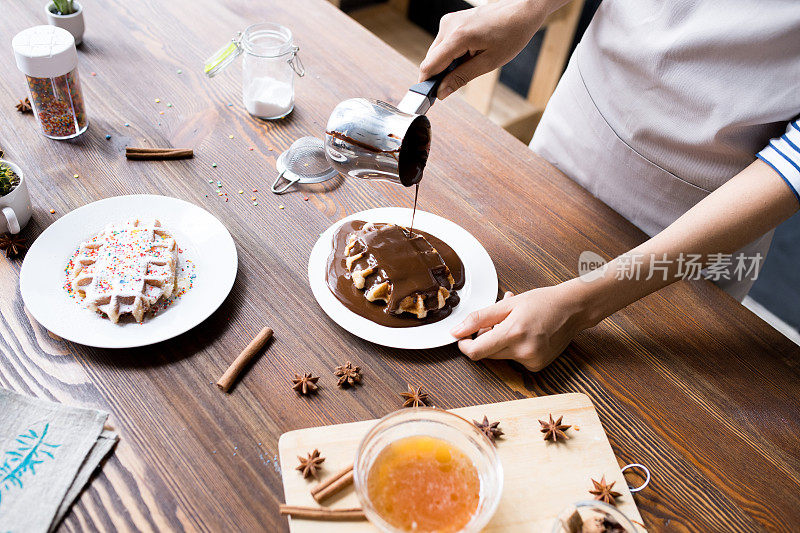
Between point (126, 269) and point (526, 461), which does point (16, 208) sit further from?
point (526, 461)

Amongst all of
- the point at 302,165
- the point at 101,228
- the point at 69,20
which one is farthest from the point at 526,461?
the point at 69,20

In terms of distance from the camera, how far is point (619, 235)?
66.7 inches

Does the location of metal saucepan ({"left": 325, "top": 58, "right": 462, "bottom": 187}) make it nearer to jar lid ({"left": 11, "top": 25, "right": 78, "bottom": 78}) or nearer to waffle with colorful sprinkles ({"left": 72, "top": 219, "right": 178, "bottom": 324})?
waffle with colorful sprinkles ({"left": 72, "top": 219, "right": 178, "bottom": 324})

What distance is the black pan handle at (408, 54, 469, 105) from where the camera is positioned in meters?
1.56

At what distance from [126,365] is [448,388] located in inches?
26.7

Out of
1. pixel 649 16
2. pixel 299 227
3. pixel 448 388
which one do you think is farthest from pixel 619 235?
pixel 299 227

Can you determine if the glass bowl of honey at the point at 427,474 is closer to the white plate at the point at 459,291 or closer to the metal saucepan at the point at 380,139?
the white plate at the point at 459,291

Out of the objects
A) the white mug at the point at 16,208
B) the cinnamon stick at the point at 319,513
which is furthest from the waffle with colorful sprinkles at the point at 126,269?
the cinnamon stick at the point at 319,513

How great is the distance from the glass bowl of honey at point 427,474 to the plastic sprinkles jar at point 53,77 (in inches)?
49.8

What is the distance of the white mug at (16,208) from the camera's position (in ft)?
4.60

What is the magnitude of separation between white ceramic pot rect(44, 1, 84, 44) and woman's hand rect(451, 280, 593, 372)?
1.56 metres

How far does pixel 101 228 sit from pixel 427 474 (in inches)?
38.7

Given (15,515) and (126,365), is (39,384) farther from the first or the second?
(15,515)

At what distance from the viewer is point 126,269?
135 cm
